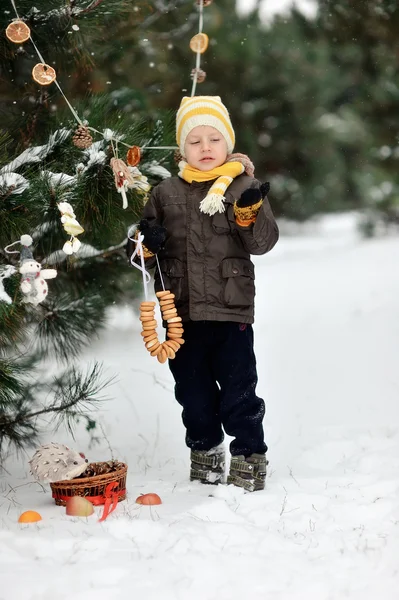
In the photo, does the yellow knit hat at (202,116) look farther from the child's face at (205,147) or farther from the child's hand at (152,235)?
the child's hand at (152,235)

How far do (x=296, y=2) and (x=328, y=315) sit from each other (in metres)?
2.99

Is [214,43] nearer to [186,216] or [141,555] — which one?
[186,216]

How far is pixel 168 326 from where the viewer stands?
341 cm

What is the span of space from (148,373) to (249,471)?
288 cm

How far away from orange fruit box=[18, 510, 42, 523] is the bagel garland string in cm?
79

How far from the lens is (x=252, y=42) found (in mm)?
9945

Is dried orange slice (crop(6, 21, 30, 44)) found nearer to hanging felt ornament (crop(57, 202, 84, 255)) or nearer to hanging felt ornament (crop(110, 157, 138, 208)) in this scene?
hanging felt ornament (crop(110, 157, 138, 208))

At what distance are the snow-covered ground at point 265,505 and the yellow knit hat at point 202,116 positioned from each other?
61.3 inches

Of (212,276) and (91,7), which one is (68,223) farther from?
(91,7)

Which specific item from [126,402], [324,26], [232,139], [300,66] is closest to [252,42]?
[300,66]

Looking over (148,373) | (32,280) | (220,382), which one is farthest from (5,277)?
(148,373)

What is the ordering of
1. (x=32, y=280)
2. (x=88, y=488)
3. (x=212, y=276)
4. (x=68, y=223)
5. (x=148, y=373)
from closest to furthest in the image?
(x=32, y=280), (x=68, y=223), (x=88, y=488), (x=212, y=276), (x=148, y=373)

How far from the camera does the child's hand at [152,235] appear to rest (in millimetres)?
3338

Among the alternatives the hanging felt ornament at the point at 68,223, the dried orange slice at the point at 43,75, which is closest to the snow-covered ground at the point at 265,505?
the hanging felt ornament at the point at 68,223
